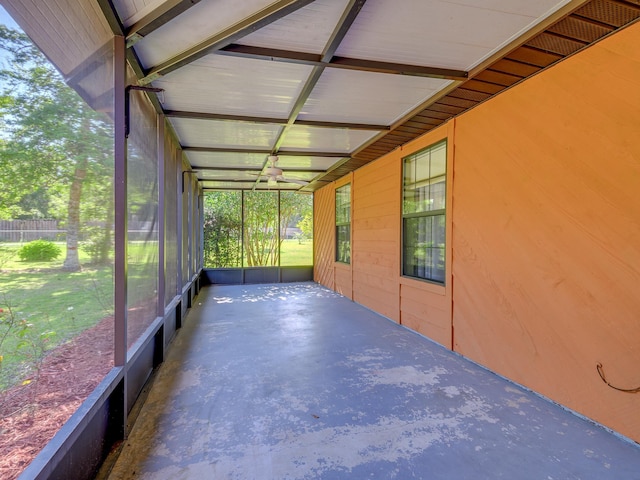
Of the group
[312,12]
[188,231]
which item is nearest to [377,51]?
[312,12]

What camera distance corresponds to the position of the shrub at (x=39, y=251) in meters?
1.20

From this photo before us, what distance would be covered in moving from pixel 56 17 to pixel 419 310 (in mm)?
4454

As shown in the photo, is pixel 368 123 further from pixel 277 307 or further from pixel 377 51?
pixel 277 307

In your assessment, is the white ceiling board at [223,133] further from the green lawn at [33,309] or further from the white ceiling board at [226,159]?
the green lawn at [33,309]

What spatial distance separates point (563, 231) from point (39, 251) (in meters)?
3.26

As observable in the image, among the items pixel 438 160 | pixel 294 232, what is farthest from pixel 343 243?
pixel 438 160

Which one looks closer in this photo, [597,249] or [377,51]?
[597,249]


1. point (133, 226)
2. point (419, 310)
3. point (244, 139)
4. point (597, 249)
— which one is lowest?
point (419, 310)

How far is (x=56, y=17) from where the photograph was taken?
148 cm

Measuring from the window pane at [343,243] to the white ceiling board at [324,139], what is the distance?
7.86 ft

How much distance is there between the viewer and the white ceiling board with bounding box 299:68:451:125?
9.58ft

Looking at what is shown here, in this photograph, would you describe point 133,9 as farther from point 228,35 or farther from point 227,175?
point 227,175

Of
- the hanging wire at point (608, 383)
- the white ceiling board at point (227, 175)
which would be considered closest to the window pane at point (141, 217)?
the hanging wire at point (608, 383)

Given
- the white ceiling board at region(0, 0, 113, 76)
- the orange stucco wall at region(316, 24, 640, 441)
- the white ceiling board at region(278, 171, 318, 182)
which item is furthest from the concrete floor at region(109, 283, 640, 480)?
the white ceiling board at region(278, 171, 318, 182)
